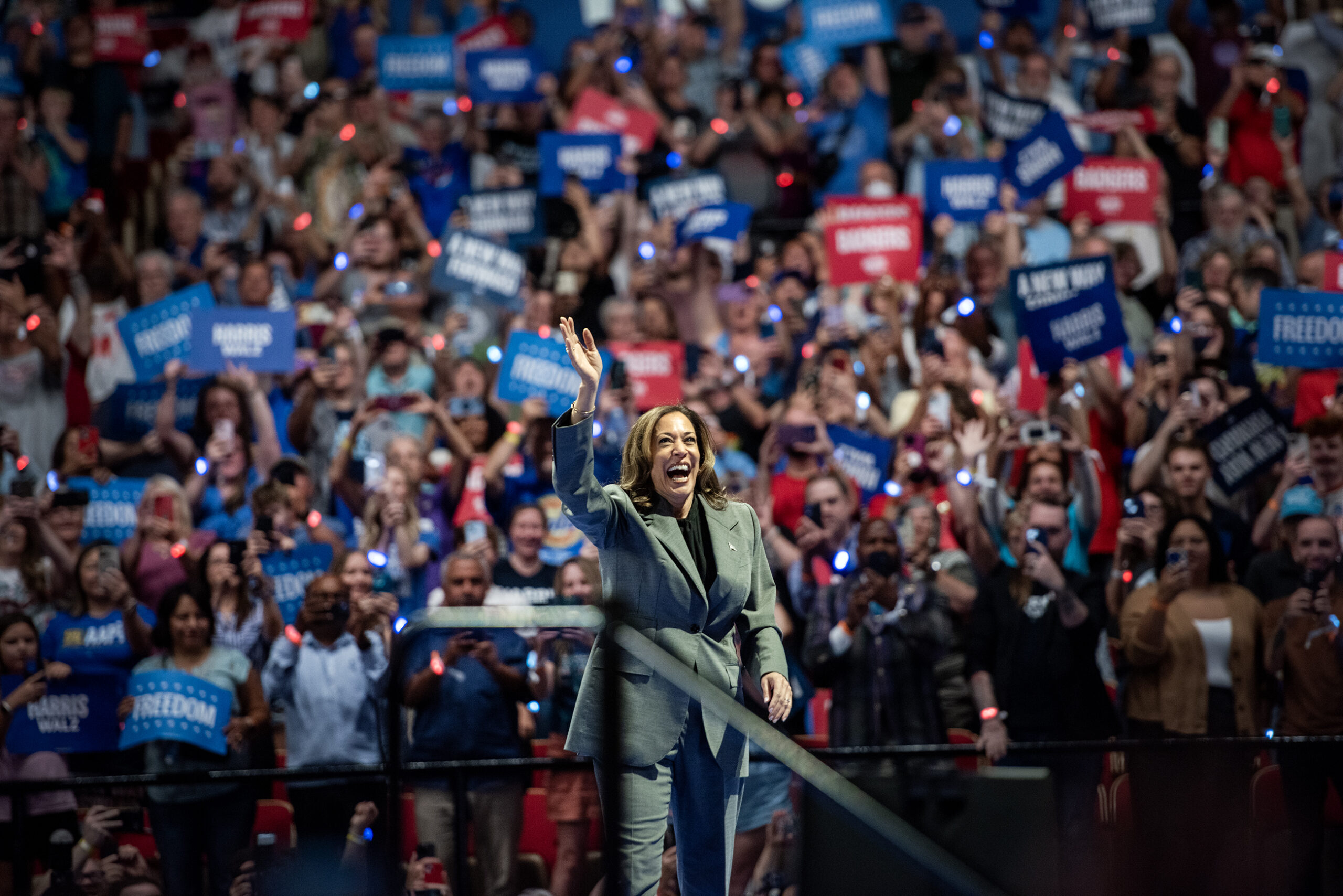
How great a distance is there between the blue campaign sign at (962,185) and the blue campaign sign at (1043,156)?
12 cm

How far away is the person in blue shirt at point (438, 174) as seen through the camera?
8836 millimetres

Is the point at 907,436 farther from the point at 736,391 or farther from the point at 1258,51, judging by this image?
the point at 1258,51

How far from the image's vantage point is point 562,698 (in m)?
4.94

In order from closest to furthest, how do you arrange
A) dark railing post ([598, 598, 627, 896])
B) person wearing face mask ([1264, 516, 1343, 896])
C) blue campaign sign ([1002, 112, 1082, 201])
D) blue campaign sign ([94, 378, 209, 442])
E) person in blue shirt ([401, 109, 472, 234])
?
dark railing post ([598, 598, 627, 896]) < person wearing face mask ([1264, 516, 1343, 896]) < blue campaign sign ([94, 378, 209, 442]) < blue campaign sign ([1002, 112, 1082, 201]) < person in blue shirt ([401, 109, 472, 234])

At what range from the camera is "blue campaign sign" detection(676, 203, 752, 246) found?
809cm

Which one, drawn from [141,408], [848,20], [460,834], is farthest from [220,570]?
[848,20]

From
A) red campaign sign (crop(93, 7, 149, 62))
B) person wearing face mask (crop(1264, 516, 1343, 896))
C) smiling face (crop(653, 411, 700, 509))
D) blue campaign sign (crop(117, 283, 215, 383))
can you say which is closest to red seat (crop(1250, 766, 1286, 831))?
person wearing face mask (crop(1264, 516, 1343, 896))

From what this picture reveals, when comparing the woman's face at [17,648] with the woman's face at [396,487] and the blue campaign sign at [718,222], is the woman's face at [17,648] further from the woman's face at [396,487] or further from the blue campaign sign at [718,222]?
the blue campaign sign at [718,222]

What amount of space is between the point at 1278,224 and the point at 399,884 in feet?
21.6

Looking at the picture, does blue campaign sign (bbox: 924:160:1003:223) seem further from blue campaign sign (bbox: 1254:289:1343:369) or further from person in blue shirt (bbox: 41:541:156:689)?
person in blue shirt (bbox: 41:541:156:689)

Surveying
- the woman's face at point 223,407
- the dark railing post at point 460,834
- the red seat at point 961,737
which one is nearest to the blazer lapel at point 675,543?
the dark railing post at point 460,834

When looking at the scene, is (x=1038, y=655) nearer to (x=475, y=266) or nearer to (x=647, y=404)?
(x=647, y=404)

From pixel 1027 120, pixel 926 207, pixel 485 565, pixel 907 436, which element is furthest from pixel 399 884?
pixel 1027 120

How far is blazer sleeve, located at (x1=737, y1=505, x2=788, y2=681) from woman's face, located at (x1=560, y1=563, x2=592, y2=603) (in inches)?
78.0
